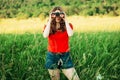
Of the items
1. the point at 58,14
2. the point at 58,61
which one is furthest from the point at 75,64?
the point at 58,14

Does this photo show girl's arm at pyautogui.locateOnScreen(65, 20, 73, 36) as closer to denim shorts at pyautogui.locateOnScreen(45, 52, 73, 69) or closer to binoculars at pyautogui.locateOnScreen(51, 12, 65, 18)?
binoculars at pyautogui.locateOnScreen(51, 12, 65, 18)

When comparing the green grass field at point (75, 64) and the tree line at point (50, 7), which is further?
the tree line at point (50, 7)

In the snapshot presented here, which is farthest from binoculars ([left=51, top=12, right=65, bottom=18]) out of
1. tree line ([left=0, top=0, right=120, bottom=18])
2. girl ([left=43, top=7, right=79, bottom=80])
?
tree line ([left=0, top=0, right=120, bottom=18])

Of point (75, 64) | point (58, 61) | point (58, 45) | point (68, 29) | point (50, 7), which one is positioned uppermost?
point (68, 29)

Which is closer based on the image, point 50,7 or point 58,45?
point 58,45

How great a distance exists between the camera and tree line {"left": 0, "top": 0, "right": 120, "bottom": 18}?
27.1 m

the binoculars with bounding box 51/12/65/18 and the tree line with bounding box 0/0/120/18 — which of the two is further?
the tree line with bounding box 0/0/120/18

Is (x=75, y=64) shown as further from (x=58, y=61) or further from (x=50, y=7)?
(x=50, y=7)

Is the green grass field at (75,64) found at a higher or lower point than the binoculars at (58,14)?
lower

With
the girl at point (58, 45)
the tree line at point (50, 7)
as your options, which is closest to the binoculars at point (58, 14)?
the girl at point (58, 45)

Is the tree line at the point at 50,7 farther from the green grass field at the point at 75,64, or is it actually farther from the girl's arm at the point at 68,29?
the girl's arm at the point at 68,29

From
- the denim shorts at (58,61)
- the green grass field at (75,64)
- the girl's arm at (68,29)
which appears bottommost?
the green grass field at (75,64)

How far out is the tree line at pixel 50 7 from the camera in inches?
1066

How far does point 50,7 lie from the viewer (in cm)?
2933
